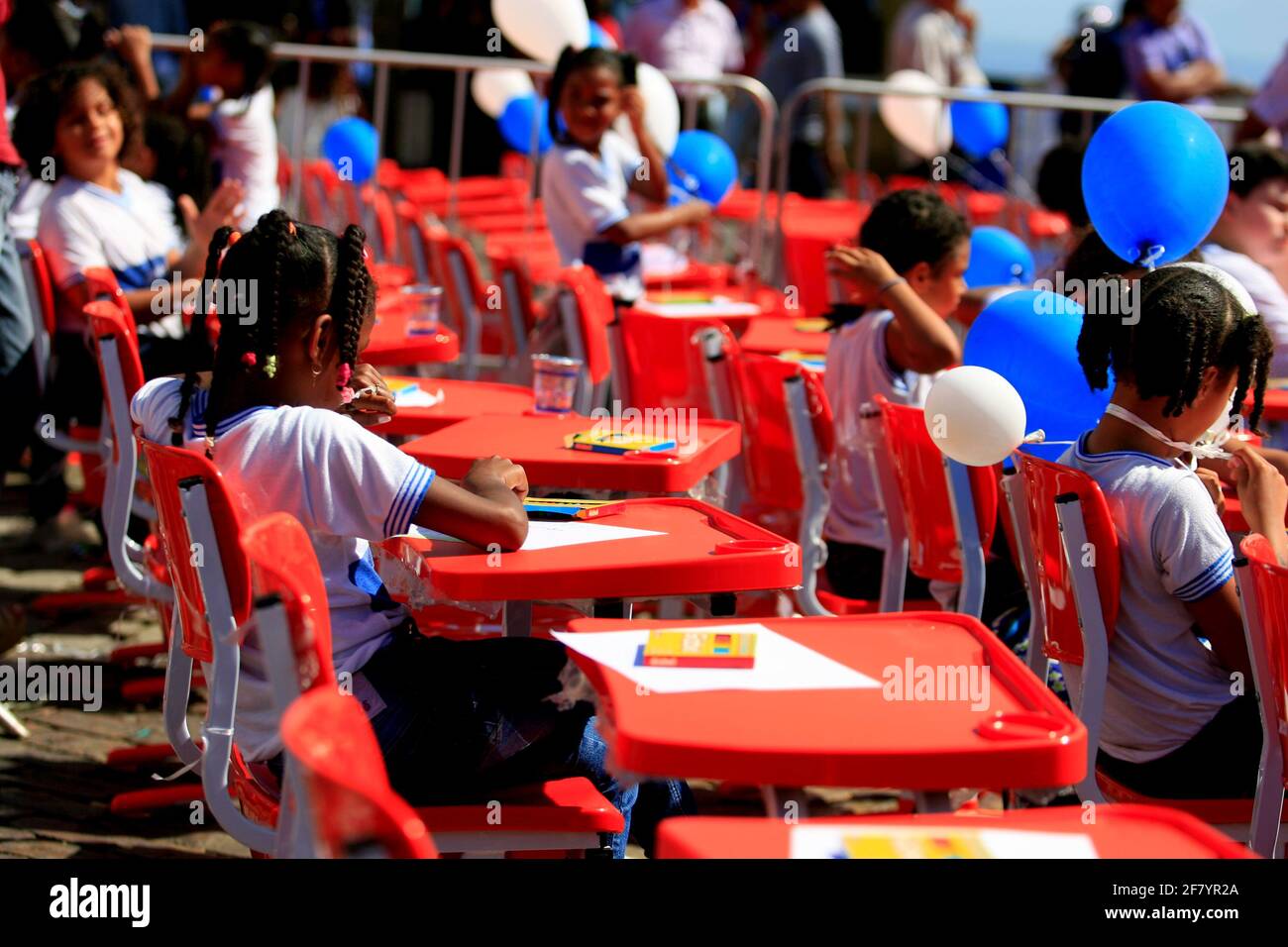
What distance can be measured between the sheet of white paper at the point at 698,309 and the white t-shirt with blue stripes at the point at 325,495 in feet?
9.93

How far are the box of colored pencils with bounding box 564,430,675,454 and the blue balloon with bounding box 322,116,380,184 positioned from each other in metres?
4.78

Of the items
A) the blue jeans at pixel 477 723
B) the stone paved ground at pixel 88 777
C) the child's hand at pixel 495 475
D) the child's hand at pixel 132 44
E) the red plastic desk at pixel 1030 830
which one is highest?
the child's hand at pixel 132 44

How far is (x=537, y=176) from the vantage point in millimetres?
8320

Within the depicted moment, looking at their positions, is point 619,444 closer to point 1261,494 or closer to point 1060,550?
point 1060,550

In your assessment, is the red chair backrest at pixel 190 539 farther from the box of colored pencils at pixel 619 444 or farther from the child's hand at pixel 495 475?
the box of colored pencils at pixel 619 444

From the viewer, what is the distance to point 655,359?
5.15 metres

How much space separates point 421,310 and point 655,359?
28.3 inches

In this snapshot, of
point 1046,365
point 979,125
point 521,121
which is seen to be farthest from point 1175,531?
point 979,125

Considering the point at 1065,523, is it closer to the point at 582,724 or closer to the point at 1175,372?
the point at 1175,372

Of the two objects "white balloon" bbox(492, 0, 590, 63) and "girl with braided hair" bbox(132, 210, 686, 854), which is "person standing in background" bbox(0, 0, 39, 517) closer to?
"girl with braided hair" bbox(132, 210, 686, 854)

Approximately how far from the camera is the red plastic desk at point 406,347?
15.2 feet

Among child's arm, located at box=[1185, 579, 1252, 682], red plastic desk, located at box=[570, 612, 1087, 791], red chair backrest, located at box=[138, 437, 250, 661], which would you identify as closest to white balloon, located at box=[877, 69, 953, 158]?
child's arm, located at box=[1185, 579, 1252, 682]

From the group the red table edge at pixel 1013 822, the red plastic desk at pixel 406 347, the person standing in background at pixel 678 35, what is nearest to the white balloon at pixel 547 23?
the red plastic desk at pixel 406 347
